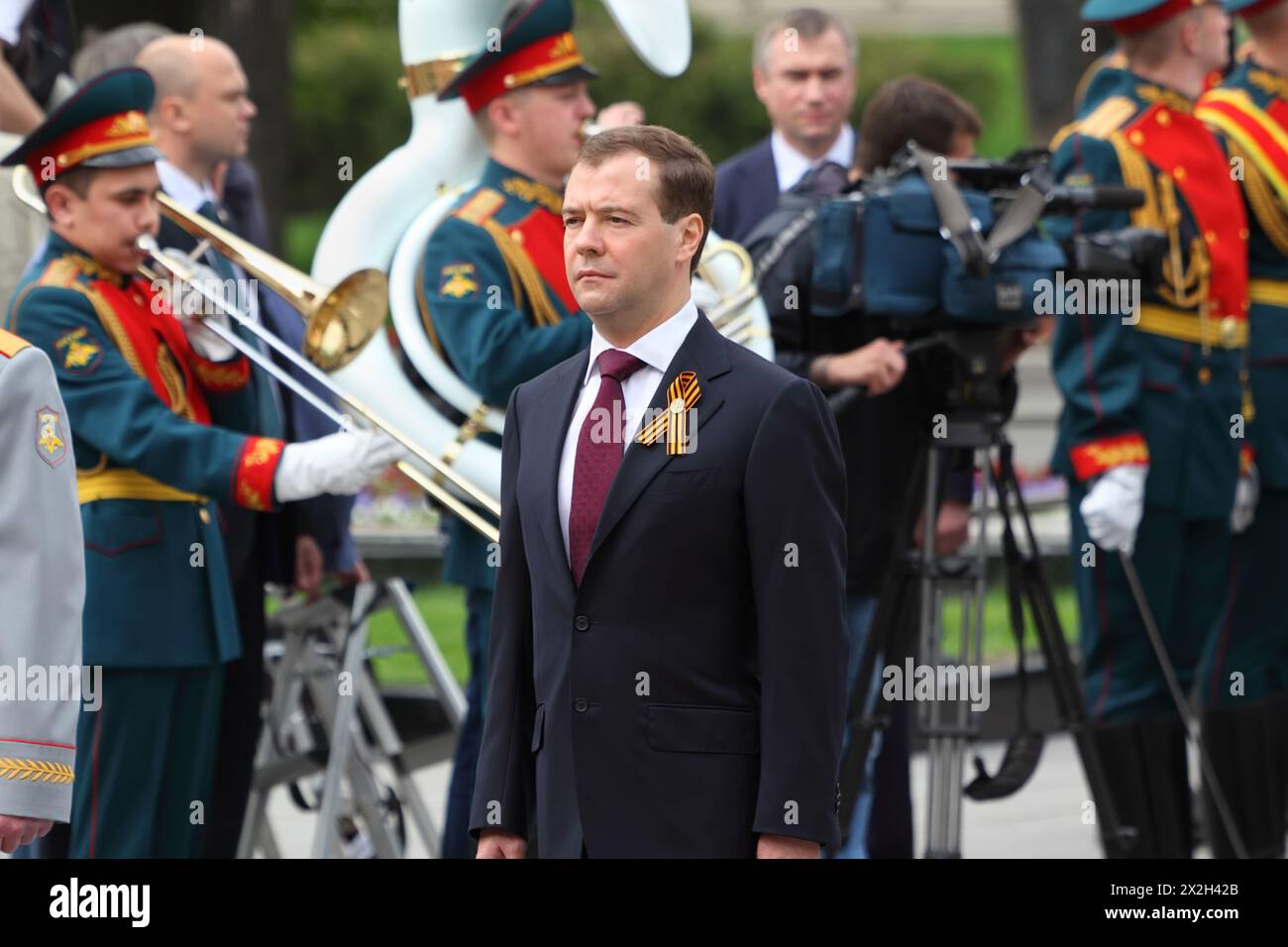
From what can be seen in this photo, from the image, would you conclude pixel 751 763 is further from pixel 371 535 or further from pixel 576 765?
pixel 371 535

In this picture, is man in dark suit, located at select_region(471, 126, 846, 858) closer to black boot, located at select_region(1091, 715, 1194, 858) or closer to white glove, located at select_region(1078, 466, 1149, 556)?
white glove, located at select_region(1078, 466, 1149, 556)

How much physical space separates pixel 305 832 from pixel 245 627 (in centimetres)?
196

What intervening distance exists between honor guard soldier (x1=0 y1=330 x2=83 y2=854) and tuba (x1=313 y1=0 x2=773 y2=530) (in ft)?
5.08

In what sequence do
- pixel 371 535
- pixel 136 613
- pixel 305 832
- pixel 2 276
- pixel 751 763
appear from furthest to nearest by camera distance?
pixel 371 535
pixel 305 832
pixel 2 276
pixel 136 613
pixel 751 763

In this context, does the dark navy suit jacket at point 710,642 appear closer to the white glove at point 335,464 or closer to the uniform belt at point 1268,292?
the white glove at point 335,464

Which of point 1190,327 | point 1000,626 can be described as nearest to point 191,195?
point 1190,327

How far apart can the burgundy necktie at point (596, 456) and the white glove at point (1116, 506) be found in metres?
2.35

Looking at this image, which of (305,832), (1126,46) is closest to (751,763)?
(1126,46)

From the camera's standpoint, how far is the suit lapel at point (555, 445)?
10.8 ft

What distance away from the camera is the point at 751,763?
326cm

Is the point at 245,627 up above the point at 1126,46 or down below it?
below

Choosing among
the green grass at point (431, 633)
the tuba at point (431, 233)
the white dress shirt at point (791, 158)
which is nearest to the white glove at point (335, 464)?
the tuba at point (431, 233)

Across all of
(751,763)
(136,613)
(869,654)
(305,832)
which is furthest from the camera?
(305,832)
